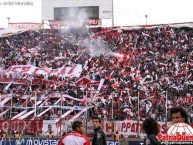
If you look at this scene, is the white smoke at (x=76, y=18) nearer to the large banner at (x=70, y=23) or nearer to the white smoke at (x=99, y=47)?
the large banner at (x=70, y=23)

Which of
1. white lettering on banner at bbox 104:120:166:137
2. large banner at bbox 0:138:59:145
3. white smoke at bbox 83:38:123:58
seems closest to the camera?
large banner at bbox 0:138:59:145

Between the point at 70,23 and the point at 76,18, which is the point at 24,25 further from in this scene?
the point at 76,18

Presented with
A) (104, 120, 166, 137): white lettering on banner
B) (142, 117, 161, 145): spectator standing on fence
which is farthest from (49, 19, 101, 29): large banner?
(142, 117, 161, 145): spectator standing on fence

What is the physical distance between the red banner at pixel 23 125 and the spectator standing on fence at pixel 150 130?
18.4m

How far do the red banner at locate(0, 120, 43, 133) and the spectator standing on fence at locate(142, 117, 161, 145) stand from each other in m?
18.4

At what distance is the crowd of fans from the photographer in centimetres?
3025

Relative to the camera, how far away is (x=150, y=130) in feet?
23.5

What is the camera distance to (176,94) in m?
31.7

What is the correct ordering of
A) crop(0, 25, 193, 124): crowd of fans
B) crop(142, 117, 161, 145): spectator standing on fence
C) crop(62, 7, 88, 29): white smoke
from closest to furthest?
1. crop(142, 117, 161, 145): spectator standing on fence
2. crop(0, 25, 193, 124): crowd of fans
3. crop(62, 7, 88, 29): white smoke

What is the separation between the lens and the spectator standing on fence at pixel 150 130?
703 cm

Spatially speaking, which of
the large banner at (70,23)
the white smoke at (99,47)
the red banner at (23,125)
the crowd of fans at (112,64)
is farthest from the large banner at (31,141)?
the large banner at (70,23)

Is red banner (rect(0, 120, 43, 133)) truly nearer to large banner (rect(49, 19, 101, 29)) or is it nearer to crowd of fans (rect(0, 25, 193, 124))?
crowd of fans (rect(0, 25, 193, 124))

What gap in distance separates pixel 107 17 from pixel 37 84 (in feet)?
65.8

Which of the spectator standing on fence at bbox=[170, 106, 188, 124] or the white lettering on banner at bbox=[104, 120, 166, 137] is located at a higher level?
the spectator standing on fence at bbox=[170, 106, 188, 124]
